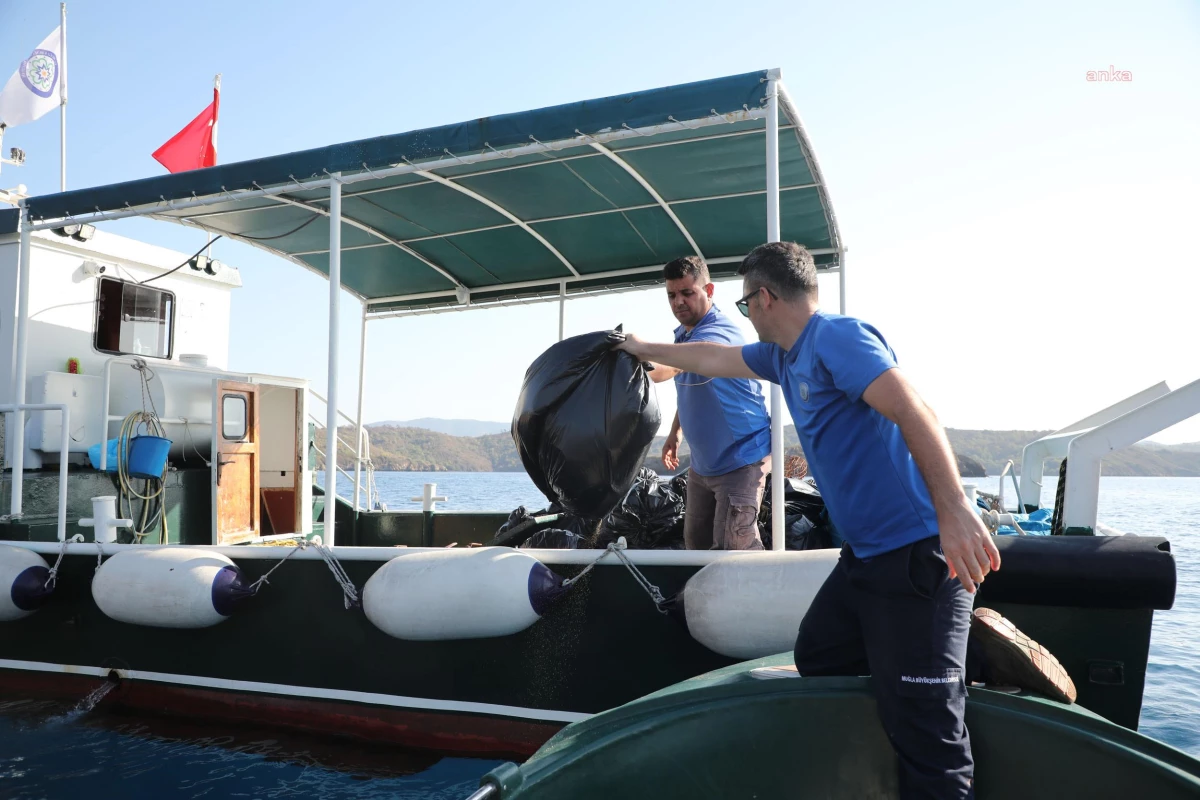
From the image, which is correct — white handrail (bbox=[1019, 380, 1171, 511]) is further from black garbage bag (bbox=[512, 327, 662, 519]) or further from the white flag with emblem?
the white flag with emblem

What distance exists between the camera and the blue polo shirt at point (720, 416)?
4.08m

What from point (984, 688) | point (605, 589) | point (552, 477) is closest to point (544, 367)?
point (552, 477)

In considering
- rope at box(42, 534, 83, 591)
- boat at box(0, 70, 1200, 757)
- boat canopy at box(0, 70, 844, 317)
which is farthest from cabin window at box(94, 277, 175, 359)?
rope at box(42, 534, 83, 591)

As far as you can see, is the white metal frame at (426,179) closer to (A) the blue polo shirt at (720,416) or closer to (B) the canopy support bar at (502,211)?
(B) the canopy support bar at (502,211)

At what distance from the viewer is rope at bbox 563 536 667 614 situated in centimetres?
375

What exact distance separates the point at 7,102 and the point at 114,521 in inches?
222

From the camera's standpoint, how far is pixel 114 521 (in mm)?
5055

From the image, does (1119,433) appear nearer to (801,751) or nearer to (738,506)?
(738,506)

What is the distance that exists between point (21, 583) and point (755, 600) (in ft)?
15.2

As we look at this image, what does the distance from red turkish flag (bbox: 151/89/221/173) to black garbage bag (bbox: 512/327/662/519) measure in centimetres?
615

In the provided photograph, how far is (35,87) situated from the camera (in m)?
8.00

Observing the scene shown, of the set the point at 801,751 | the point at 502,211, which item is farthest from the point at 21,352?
the point at 801,751

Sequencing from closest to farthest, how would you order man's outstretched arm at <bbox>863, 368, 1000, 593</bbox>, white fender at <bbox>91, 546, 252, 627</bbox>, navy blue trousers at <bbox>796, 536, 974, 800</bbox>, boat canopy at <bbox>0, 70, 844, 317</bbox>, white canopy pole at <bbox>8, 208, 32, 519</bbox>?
man's outstretched arm at <bbox>863, 368, 1000, 593</bbox> → navy blue trousers at <bbox>796, 536, 974, 800</bbox> → boat canopy at <bbox>0, 70, 844, 317</bbox> → white fender at <bbox>91, 546, 252, 627</bbox> → white canopy pole at <bbox>8, 208, 32, 519</bbox>

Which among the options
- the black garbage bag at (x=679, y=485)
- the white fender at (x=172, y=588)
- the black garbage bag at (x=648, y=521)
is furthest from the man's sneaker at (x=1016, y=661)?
the white fender at (x=172, y=588)
